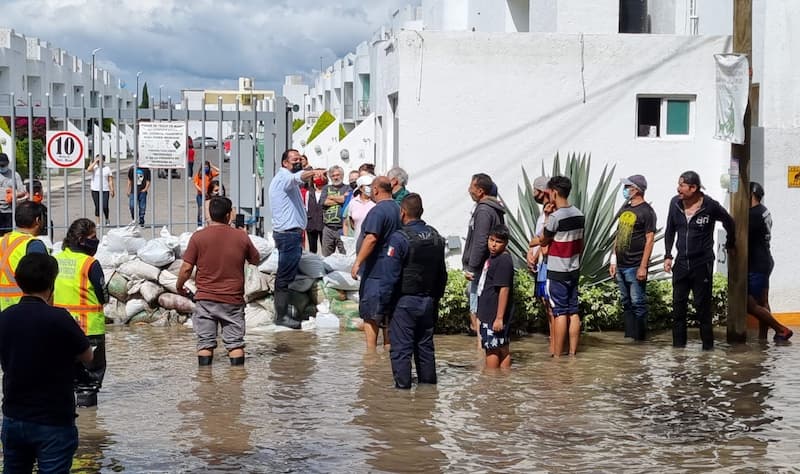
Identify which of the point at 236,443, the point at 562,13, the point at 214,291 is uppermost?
the point at 562,13

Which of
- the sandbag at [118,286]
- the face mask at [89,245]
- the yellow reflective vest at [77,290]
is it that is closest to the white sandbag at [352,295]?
the sandbag at [118,286]

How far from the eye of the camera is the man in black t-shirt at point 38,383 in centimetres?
545

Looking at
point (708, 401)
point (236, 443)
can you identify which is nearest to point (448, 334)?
point (708, 401)

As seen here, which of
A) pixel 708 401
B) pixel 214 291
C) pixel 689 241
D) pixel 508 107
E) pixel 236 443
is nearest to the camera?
pixel 236 443

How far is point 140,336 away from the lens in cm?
1247

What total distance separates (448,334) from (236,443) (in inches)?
210

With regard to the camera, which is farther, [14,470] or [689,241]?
[689,241]

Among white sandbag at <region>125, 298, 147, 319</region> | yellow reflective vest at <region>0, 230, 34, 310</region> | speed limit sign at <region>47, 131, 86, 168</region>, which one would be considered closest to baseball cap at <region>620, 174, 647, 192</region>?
white sandbag at <region>125, 298, 147, 319</region>

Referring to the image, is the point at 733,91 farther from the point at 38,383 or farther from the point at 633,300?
the point at 38,383

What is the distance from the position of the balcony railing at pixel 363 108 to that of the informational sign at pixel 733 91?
2381 inches

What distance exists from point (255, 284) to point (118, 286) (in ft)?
5.12

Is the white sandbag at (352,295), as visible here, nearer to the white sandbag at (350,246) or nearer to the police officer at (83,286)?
the white sandbag at (350,246)

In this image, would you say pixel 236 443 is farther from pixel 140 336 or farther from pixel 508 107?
pixel 508 107

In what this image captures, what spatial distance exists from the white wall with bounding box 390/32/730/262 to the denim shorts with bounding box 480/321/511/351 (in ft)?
13.2
